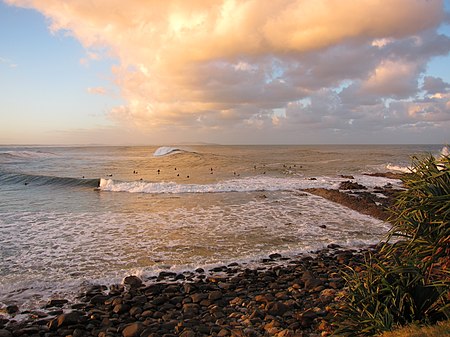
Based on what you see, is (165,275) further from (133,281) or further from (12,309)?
(12,309)

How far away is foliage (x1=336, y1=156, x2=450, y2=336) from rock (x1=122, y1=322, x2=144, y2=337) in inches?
127

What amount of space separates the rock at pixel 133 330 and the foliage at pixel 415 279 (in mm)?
3226

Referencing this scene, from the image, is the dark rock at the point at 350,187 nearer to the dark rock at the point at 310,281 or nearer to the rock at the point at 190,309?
the dark rock at the point at 310,281

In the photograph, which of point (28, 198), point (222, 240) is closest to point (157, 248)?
point (222, 240)

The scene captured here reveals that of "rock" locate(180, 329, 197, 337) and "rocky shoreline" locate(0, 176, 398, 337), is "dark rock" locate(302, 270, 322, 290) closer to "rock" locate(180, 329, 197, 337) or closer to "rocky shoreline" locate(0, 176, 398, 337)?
"rocky shoreline" locate(0, 176, 398, 337)

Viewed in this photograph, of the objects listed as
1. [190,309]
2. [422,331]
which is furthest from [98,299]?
[422,331]

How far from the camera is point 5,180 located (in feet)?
92.5

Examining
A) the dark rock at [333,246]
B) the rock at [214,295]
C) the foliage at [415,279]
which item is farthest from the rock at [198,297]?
the dark rock at [333,246]

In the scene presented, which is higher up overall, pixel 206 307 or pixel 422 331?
pixel 422 331

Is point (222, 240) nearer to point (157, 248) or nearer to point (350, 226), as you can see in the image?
point (157, 248)

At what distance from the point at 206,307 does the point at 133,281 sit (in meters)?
2.13

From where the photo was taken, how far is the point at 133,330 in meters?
5.22

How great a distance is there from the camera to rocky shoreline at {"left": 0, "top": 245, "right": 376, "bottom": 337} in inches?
208

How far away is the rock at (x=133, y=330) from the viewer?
16.9 feet
